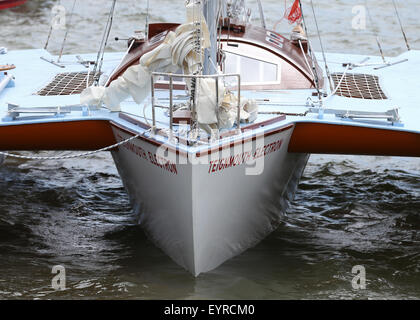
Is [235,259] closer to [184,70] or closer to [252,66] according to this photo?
[184,70]

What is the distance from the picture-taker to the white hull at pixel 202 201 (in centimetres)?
555

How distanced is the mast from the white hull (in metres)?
0.75

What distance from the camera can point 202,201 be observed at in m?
5.53

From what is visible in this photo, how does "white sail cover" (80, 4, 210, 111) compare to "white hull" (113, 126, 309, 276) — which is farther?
"white sail cover" (80, 4, 210, 111)

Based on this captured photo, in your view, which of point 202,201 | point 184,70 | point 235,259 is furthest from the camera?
point 235,259

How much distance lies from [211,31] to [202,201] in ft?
4.55

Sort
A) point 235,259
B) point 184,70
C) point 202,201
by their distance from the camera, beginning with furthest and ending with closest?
point 235,259 < point 184,70 < point 202,201

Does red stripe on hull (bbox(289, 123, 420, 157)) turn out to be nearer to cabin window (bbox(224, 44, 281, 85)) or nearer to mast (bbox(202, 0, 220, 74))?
mast (bbox(202, 0, 220, 74))

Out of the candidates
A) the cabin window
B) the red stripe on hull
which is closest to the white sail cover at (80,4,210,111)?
the red stripe on hull

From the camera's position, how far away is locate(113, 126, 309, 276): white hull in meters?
5.55

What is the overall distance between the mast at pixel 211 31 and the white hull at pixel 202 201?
75 cm

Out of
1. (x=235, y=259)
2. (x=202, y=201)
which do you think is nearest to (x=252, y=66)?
(x=235, y=259)
